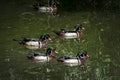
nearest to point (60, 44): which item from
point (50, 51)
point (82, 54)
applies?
point (50, 51)

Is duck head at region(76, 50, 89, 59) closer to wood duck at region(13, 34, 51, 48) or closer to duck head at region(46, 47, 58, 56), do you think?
duck head at region(46, 47, 58, 56)

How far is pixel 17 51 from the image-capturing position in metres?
23.2

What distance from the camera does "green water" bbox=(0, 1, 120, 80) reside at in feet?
66.9

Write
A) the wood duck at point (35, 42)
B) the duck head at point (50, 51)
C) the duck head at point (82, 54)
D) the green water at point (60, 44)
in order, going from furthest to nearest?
the wood duck at point (35, 42), the duck head at point (50, 51), the duck head at point (82, 54), the green water at point (60, 44)

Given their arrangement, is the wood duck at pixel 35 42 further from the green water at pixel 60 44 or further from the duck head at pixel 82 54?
the duck head at pixel 82 54

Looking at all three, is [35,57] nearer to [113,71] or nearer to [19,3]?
[113,71]

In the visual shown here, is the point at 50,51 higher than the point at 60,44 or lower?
lower

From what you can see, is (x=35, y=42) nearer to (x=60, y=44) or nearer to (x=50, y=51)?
(x=60, y=44)

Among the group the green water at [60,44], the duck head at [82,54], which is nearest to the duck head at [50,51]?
the green water at [60,44]

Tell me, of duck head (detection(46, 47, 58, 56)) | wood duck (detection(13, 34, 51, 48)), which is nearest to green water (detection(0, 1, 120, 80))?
wood duck (detection(13, 34, 51, 48))

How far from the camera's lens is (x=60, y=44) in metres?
24.6

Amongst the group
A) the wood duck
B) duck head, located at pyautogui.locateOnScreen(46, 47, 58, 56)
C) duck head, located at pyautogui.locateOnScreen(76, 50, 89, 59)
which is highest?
the wood duck

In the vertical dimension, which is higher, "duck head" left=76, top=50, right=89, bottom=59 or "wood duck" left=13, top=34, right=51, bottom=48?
"wood duck" left=13, top=34, right=51, bottom=48

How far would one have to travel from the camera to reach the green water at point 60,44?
2041cm
